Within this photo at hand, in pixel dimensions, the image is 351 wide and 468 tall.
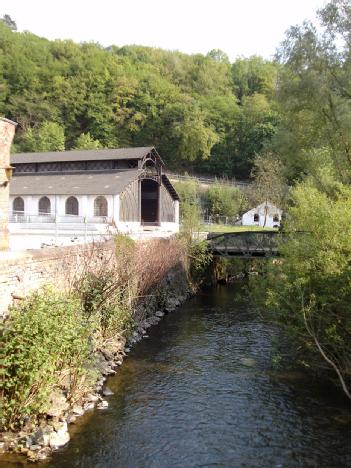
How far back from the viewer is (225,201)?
51906mm

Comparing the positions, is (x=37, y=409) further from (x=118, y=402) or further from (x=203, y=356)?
(x=203, y=356)

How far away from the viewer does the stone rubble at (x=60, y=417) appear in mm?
7984

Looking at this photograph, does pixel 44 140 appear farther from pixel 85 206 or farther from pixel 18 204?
pixel 85 206

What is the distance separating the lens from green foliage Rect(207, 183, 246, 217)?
170 feet

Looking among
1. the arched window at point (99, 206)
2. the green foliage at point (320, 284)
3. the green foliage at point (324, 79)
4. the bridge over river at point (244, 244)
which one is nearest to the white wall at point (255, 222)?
the arched window at point (99, 206)

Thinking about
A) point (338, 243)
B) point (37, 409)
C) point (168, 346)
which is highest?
point (338, 243)

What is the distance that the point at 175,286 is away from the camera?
72.7 feet

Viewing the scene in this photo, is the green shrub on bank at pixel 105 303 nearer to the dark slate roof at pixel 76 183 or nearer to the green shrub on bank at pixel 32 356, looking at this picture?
the green shrub on bank at pixel 32 356

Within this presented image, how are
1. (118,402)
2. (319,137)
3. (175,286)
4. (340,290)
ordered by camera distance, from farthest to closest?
(175,286), (319,137), (118,402), (340,290)

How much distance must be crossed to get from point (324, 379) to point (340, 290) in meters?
3.38

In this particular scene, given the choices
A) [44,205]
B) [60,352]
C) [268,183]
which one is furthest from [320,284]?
[268,183]

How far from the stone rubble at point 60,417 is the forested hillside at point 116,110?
5034cm

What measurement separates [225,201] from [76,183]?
2152 centimetres

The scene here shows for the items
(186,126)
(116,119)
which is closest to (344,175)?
(186,126)
